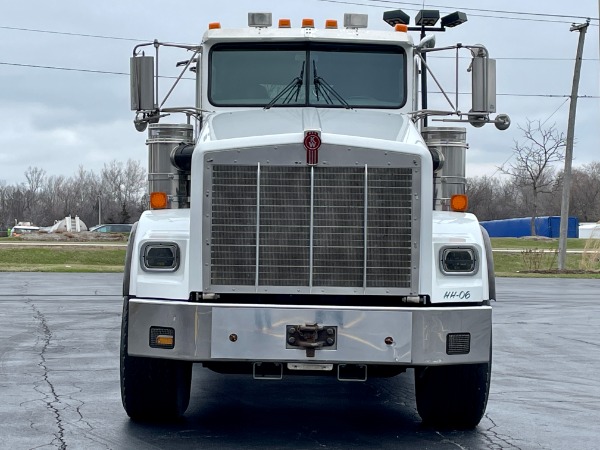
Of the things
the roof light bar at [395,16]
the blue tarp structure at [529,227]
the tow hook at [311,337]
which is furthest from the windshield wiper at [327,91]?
the blue tarp structure at [529,227]

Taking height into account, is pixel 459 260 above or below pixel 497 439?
above

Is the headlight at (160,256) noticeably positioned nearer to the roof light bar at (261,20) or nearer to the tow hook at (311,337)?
the tow hook at (311,337)

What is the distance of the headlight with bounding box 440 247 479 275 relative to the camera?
7.43 metres

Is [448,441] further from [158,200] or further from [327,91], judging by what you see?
[327,91]

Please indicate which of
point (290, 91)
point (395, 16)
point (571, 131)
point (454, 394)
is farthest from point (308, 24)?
point (571, 131)

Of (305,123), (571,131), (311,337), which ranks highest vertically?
(571,131)

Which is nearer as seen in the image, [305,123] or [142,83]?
[305,123]

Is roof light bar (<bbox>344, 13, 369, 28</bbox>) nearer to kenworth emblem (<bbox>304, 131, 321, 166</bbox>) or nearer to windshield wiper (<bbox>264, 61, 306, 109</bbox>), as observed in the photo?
windshield wiper (<bbox>264, 61, 306, 109</bbox>)

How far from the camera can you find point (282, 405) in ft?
29.9

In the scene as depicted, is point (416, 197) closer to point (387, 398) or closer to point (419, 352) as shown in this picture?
point (419, 352)

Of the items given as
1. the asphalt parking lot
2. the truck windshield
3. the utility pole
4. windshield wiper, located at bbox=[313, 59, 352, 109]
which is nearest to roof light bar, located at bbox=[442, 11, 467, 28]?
the asphalt parking lot

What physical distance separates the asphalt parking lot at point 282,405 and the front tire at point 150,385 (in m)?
0.11

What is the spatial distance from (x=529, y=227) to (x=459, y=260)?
82.8 metres

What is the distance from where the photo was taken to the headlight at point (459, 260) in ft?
24.4
